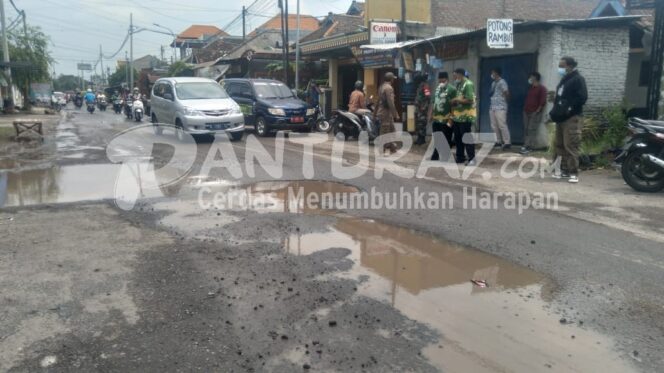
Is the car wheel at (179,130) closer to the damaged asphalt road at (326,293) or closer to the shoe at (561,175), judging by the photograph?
the damaged asphalt road at (326,293)

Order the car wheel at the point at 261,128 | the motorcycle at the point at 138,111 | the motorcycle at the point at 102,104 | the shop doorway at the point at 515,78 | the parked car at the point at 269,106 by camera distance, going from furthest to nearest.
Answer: the motorcycle at the point at 102,104
the motorcycle at the point at 138,111
the car wheel at the point at 261,128
the parked car at the point at 269,106
the shop doorway at the point at 515,78

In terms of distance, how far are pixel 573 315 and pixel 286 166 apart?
6.90 metres

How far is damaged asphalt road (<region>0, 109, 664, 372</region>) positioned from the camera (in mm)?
3068

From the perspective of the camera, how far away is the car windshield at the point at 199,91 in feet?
49.2

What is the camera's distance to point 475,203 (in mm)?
6887

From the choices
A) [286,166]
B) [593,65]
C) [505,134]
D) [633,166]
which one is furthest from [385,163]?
[593,65]

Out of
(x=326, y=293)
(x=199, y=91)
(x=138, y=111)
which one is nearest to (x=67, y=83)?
(x=138, y=111)

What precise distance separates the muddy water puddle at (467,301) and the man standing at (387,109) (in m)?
6.84

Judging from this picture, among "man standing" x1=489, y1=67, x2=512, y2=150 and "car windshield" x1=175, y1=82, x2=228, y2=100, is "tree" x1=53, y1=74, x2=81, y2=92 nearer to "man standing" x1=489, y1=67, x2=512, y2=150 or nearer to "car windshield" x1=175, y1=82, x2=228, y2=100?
"car windshield" x1=175, y1=82, x2=228, y2=100

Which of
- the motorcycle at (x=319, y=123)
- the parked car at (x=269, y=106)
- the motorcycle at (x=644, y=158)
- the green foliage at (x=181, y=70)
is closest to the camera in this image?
→ the motorcycle at (x=644, y=158)

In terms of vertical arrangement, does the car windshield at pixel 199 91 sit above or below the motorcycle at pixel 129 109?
above

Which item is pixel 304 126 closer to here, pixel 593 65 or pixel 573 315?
pixel 593 65

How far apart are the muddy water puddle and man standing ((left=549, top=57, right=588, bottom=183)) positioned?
4.29 meters

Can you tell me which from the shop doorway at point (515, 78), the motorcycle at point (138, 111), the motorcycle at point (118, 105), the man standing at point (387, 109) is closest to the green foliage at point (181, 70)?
the motorcycle at point (118, 105)
